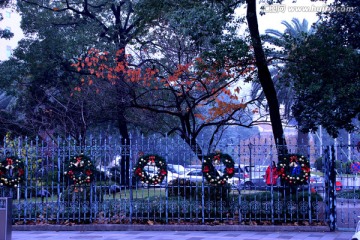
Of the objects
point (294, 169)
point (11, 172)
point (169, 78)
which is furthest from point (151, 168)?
point (169, 78)

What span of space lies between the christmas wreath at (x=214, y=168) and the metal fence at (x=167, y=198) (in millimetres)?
236

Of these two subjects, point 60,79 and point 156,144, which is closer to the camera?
point 156,144

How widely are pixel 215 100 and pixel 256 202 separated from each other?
7.25 meters

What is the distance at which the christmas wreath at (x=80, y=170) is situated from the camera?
15194 millimetres

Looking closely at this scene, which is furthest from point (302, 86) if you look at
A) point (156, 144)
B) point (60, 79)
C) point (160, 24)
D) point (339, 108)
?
point (60, 79)

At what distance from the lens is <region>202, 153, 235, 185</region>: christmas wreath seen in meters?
14.8

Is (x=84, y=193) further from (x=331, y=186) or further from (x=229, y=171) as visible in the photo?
(x=331, y=186)

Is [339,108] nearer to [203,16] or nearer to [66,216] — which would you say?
[203,16]

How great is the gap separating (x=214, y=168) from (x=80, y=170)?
11.9ft

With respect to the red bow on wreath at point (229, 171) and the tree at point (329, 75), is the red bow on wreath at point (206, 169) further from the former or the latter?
the tree at point (329, 75)

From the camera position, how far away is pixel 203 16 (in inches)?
591

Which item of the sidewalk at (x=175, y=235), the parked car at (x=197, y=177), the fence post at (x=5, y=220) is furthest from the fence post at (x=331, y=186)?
the fence post at (x=5, y=220)

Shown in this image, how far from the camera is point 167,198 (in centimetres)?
1510

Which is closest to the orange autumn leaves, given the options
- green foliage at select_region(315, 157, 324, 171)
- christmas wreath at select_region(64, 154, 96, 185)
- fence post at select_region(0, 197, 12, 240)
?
green foliage at select_region(315, 157, 324, 171)
